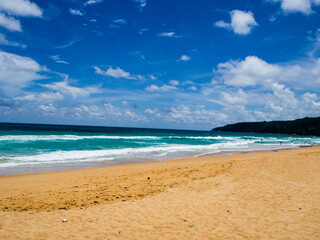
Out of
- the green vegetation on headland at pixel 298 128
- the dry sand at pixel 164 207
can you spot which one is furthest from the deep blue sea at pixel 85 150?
the green vegetation on headland at pixel 298 128

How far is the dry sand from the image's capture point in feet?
16.0

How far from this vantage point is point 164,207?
20.9ft

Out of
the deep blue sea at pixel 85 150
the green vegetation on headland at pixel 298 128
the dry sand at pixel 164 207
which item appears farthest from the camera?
the green vegetation on headland at pixel 298 128

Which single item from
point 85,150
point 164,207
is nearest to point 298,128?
point 85,150

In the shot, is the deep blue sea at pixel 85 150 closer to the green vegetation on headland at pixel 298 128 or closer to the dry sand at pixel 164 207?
the dry sand at pixel 164 207

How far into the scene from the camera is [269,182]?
9.06 meters

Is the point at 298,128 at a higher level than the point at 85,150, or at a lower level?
higher

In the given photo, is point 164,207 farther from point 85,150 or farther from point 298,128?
point 298,128

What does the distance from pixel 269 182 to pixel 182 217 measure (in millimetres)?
5366

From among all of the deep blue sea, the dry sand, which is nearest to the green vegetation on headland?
the deep blue sea

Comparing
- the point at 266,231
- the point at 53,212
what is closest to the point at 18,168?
the point at 53,212

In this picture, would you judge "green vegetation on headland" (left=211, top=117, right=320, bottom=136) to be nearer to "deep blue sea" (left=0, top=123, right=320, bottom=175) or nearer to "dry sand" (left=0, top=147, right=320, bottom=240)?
"deep blue sea" (left=0, top=123, right=320, bottom=175)

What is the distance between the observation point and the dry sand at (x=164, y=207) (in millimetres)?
4883

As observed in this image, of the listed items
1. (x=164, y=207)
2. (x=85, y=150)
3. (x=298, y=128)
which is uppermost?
(x=298, y=128)
